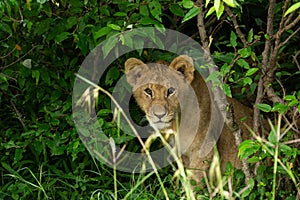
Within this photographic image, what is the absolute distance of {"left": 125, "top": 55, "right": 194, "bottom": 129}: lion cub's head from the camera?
420cm

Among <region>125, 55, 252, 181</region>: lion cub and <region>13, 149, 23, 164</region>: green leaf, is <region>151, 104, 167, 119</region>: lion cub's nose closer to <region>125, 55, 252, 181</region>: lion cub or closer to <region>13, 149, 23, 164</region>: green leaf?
<region>125, 55, 252, 181</region>: lion cub

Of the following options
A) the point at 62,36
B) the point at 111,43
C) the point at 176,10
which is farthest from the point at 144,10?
the point at 62,36

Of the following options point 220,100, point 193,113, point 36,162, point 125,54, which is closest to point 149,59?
point 125,54

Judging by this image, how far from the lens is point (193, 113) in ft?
14.4

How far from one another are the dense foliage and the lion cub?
169mm

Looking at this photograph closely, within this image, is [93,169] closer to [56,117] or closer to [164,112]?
[56,117]

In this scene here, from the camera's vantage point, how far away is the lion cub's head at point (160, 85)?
4.20m

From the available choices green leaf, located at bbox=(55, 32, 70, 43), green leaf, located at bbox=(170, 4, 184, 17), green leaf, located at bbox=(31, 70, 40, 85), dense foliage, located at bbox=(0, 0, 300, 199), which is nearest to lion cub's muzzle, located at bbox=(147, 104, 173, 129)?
dense foliage, located at bbox=(0, 0, 300, 199)

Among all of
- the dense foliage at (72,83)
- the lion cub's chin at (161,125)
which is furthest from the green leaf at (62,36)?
the lion cub's chin at (161,125)

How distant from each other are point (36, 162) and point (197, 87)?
131cm

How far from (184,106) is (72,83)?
32.5 inches

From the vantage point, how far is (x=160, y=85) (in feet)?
13.9

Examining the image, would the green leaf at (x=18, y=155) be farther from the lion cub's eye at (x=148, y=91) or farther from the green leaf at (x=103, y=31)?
the green leaf at (x=103, y=31)

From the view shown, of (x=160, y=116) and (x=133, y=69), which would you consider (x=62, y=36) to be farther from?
(x=160, y=116)
